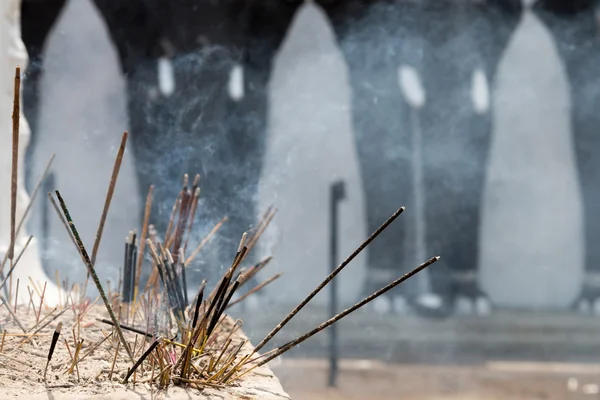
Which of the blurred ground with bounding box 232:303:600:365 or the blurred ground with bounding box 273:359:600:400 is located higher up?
the blurred ground with bounding box 232:303:600:365

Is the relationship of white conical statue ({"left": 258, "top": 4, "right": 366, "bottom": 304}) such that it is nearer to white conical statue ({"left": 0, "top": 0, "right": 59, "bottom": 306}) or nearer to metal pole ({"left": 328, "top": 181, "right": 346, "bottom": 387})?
metal pole ({"left": 328, "top": 181, "right": 346, "bottom": 387})

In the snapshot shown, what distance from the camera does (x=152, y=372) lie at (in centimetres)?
119

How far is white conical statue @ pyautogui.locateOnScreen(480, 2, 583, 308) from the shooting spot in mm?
3072

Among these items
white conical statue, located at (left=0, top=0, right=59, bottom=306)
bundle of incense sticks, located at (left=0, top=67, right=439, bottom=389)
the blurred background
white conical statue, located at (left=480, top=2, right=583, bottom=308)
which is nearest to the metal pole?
the blurred background

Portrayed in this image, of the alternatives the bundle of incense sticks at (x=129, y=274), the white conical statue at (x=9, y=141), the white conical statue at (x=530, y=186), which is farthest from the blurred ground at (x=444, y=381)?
the bundle of incense sticks at (x=129, y=274)

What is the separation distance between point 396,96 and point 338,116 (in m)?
0.25

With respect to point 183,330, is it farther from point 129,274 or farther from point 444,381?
point 444,381

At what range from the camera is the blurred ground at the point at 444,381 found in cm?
284

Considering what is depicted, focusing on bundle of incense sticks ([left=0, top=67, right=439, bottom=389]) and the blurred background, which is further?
the blurred background

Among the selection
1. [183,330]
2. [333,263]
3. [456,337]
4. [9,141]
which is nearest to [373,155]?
[333,263]

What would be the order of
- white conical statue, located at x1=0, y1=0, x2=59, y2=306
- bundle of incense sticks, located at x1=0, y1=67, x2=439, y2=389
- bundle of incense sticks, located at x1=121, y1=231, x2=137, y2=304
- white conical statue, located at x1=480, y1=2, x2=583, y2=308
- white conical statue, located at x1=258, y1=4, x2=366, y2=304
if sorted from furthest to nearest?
white conical statue, located at x1=480, y1=2, x2=583, y2=308 < white conical statue, located at x1=258, y1=4, x2=366, y2=304 < white conical statue, located at x1=0, y1=0, x2=59, y2=306 < bundle of incense sticks, located at x1=121, y1=231, x2=137, y2=304 < bundle of incense sticks, located at x1=0, y1=67, x2=439, y2=389

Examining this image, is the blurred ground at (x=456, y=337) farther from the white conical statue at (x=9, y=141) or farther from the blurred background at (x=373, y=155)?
the white conical statue at (x=9, y=141)

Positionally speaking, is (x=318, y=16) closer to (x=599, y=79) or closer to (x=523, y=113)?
(x=523, y=113)

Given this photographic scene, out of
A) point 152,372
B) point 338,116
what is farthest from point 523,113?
point 152,372
